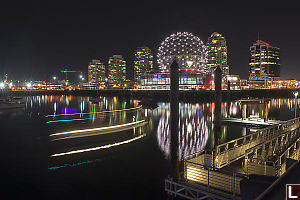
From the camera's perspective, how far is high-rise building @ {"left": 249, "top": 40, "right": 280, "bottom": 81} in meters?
185

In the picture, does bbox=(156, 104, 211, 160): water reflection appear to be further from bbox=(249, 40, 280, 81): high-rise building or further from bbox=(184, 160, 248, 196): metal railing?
bbox=(249, 40, 280, 81): high-rise building

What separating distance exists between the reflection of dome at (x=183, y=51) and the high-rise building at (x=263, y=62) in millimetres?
109170

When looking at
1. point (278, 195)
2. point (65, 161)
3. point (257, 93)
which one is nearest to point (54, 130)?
point (65, 161)

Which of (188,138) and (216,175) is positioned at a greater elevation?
(216,175)

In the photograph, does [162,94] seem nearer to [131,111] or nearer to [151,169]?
[131,111]

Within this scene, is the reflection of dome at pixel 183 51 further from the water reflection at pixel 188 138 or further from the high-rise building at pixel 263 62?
the high-rise building at pixel 263 62

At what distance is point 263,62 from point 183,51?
403ft

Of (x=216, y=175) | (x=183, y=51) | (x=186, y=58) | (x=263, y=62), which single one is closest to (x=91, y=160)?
(x=216, y=175)

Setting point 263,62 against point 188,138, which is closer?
point 188,138

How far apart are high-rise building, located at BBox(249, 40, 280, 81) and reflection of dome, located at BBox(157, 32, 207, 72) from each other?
109 metres

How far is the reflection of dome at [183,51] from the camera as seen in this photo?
9056 cm

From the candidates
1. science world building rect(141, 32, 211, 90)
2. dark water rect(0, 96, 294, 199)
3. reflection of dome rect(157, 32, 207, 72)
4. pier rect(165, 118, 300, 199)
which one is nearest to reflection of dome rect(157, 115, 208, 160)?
dark water rect(0, 96, 294, 199)

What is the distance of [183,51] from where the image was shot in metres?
Answer: 91.4

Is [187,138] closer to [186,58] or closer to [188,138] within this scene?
[188,138]
